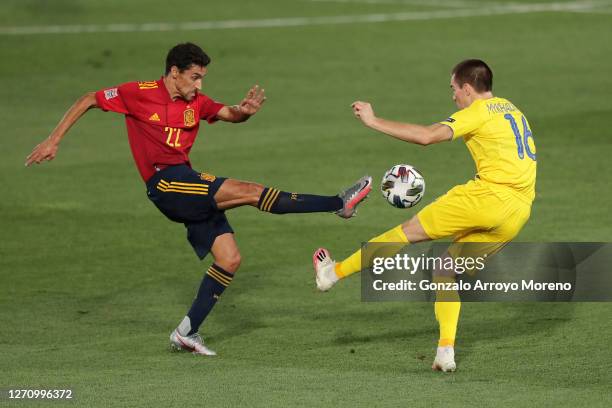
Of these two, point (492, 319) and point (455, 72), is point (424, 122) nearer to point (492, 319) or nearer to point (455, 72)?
point (492, 319)

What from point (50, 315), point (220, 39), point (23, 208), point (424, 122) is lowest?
point (50, 315)

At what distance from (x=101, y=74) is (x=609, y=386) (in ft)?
60.7

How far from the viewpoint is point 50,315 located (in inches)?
476

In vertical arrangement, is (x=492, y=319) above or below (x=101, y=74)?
below

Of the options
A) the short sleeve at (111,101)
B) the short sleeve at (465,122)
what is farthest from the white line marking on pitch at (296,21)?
the short sleeve at (465,122)

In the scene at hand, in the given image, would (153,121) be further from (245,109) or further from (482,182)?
(482,182)

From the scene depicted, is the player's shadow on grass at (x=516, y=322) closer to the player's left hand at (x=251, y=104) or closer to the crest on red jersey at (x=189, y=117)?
the player's left hand at (x=251, y=104)

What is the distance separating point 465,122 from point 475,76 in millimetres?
398

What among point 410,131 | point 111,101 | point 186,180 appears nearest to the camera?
point 410,131

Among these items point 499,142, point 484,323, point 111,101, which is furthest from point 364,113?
point 484,323

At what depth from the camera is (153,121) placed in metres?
10.7

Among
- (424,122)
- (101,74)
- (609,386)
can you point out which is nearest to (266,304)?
(609,386)

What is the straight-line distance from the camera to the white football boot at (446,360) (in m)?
9.77

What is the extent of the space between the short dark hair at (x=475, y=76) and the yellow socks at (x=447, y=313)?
1.46m
